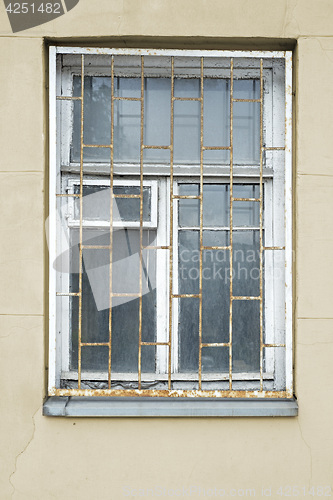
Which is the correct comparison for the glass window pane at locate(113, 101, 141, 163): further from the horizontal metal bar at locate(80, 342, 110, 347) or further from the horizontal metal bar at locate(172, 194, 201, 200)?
the horizontal metal bar at locate(80, 342, 110, 347)

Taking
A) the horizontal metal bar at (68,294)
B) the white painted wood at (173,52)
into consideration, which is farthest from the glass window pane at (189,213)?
the white painted wood at (173,52)

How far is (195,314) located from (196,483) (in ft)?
2.86

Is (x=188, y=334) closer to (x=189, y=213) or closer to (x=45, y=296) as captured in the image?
(x=189, y=213)

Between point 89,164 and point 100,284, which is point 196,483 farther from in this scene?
point 89,164

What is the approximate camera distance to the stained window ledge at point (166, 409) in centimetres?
243

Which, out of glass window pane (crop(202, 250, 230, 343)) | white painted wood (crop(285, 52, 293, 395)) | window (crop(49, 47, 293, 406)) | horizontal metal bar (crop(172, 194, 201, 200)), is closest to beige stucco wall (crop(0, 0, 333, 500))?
white painted wood (crop(285, 52, 293, 395))

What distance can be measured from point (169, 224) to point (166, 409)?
3.18 feet

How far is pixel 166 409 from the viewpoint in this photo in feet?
7.98

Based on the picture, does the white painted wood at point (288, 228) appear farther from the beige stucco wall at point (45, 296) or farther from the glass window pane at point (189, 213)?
the glass window pane at point (189, 213)

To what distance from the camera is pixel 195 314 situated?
261cm

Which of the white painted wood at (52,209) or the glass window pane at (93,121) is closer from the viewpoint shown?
the white painted wood at (52,209)

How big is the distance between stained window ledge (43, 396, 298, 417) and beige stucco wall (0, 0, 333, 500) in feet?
0.18

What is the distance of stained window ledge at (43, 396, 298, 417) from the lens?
2428 mm

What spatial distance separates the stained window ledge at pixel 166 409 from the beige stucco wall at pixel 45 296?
0.18ft
